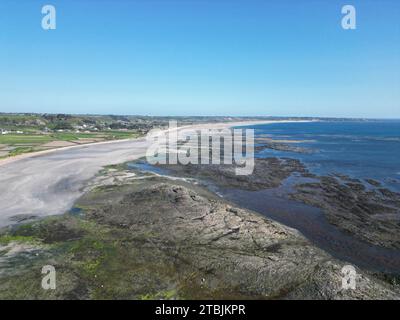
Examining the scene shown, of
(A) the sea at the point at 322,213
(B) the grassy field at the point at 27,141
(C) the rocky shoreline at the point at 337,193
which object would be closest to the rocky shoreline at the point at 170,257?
(A) the sea at the point at 322,213

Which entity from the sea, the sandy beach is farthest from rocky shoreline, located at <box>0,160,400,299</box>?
the sandy beach

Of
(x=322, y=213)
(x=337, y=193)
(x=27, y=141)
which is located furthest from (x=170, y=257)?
(x=27, y=141)

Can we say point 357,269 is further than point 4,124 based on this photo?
No

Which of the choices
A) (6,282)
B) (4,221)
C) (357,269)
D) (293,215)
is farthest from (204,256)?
(4,221)

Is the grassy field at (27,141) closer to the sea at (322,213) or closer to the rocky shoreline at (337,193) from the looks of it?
the sea at (322,213)

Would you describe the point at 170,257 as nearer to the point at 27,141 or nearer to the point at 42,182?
the point at 42,182

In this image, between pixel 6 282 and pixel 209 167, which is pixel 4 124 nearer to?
pixel 209 167

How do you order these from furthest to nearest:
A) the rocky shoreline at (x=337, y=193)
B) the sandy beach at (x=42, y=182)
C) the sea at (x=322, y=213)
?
1. the sandy beach at (x=42, y=182)
2. the rocky shoreline at (x=337, y=193)
3. the sea at (x=322, y=213)

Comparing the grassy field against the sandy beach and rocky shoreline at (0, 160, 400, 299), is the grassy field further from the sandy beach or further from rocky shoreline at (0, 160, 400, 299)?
rocky shoreline at (0, 160, 400, 299)
